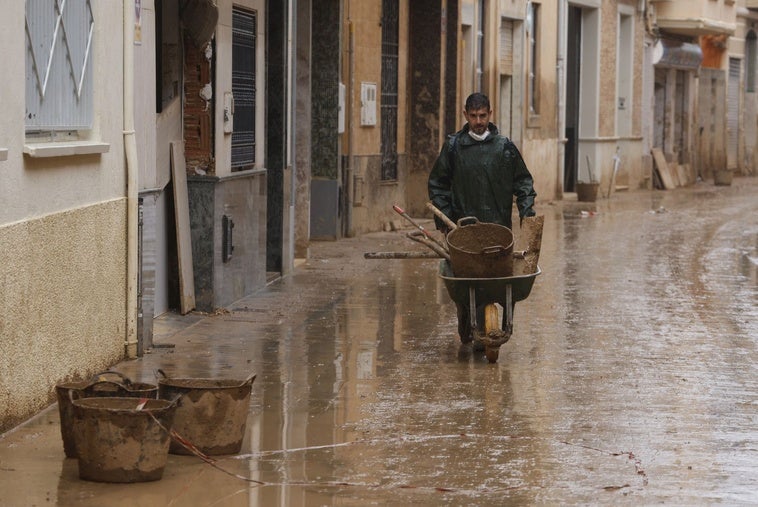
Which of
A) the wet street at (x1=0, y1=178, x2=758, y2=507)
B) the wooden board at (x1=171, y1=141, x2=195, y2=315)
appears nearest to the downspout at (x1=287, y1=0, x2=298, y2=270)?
the wet street at (x1=0, y1=178, x2=758, y2=507)

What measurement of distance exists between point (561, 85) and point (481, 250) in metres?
22.4

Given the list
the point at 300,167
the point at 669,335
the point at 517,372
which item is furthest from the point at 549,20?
the point at 517,372

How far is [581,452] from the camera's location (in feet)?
25.9

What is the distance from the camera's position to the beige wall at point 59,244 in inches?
320

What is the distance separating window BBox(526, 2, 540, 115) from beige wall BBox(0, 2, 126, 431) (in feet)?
68.3

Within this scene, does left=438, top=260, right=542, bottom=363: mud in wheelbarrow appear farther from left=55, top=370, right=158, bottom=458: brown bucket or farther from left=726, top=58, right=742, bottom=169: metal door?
left=726, top=58, right=742, bottom=169: metal door

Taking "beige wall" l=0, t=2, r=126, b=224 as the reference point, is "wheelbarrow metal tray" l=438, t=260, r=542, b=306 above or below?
below

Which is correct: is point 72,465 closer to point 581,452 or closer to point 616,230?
point 581,452

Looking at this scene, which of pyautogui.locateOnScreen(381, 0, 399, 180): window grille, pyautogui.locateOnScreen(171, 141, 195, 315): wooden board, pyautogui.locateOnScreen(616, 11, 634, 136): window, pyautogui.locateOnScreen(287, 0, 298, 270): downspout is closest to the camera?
pyautogui.locateOnScreen(171, 141, 195, 315): wooden board

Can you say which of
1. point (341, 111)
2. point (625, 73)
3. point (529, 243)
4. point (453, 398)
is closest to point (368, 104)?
point (341, 111)

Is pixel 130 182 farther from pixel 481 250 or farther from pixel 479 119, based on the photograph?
pixel 479 119

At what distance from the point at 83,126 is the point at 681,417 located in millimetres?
4020

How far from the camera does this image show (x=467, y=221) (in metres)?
11.1

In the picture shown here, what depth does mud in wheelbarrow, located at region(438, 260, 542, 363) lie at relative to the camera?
10641 millimetres
